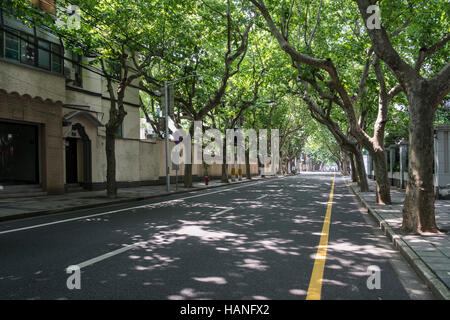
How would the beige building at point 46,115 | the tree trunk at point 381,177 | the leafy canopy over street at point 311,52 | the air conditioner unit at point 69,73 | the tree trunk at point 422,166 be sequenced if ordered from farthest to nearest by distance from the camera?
1. the air conditioner unit at point 69,73
2. the beige building at point 46,115
3. the tree trunk at point 381,177
4. the leafy canopy over street at point 311,52
5. the tree trunk at point 422,166

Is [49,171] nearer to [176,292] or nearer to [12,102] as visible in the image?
[12,102]

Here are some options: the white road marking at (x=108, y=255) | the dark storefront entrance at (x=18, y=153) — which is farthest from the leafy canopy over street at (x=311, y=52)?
the white road marking at (x=108, y=255)

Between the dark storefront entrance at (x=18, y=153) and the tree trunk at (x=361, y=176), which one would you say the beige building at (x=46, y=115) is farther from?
the tree trunk at (x=361, y=176)

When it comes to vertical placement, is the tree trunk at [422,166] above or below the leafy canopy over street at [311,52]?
below

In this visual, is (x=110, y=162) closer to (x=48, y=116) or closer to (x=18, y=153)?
(x=48, y=116)

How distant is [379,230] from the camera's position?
7941mm

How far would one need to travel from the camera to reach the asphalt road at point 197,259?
13.1ft

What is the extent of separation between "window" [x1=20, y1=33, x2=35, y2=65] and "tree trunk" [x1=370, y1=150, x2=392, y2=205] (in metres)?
15.2

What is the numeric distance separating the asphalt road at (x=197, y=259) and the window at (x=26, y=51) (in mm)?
9731

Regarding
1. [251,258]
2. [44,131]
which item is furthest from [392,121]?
[251,258]

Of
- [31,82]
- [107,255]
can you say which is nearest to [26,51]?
[31,82]

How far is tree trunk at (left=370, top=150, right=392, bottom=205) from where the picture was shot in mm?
11977
